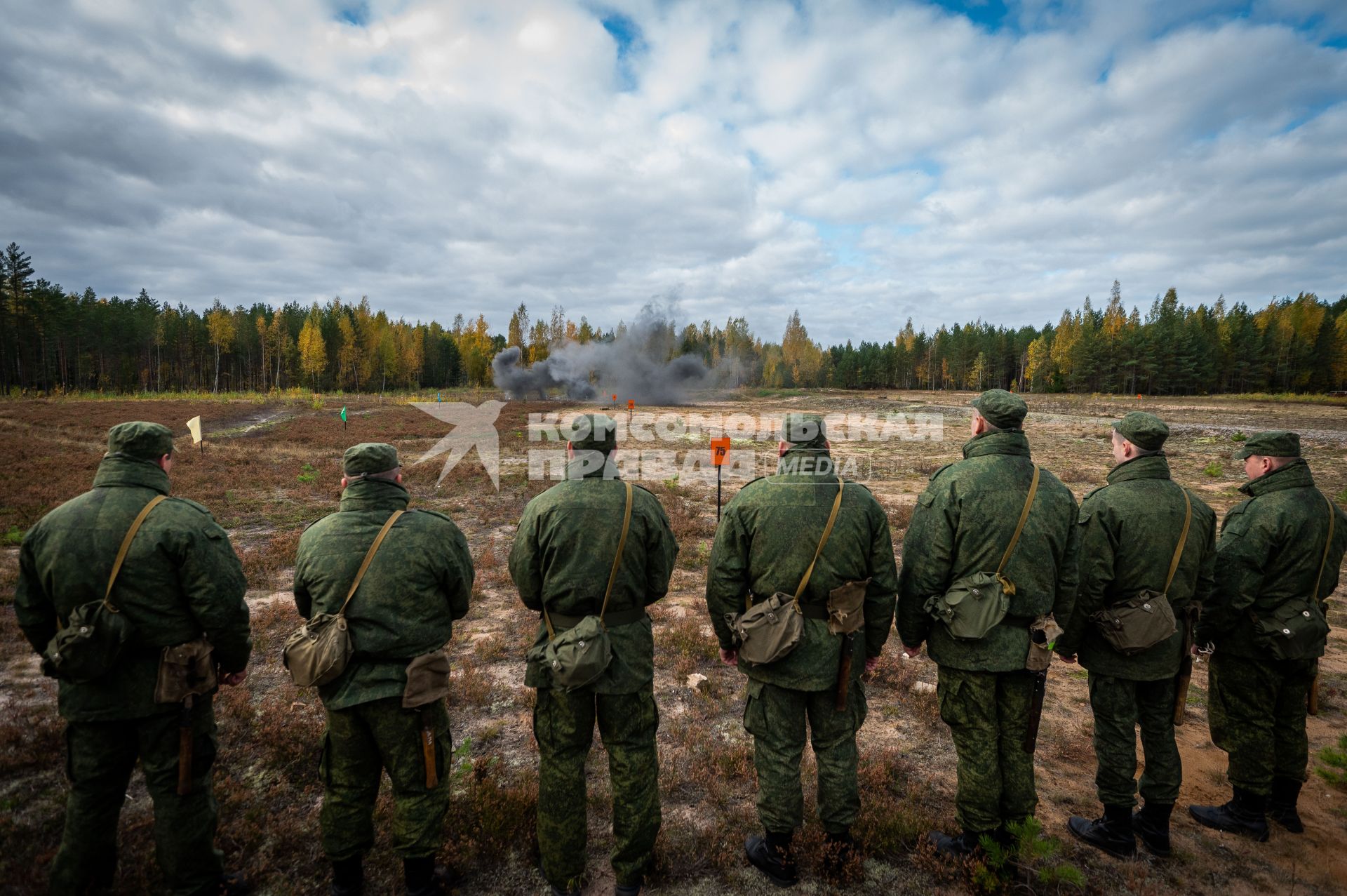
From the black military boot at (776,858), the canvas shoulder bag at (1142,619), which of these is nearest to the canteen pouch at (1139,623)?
the canvas shoulder bag at (1142,619)

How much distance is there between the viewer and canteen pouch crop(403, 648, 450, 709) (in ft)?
10.4

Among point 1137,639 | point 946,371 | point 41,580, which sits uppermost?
point 946,371

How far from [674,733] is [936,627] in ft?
8.74

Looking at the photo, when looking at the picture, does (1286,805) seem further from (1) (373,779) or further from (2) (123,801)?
(2) (123,801)

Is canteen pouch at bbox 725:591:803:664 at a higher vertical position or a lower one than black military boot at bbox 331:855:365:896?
higher

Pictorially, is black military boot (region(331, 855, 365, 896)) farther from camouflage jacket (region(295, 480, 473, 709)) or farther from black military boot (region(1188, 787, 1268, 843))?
black military boot (region(1188, 787, 1268, 843))

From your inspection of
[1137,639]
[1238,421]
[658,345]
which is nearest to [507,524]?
[1137,639]

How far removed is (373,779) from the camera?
333 cm

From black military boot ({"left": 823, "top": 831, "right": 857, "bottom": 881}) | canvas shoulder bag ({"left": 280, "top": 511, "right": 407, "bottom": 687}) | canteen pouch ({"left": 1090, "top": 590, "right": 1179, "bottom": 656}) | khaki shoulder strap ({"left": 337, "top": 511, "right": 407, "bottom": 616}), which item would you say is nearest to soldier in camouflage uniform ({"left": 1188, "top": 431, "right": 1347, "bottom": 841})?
canteen pouch ({"left": 1090, "top": 590, "right": 1179, "bottom": 656})

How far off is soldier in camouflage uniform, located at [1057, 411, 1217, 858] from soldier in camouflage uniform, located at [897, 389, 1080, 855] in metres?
0.41

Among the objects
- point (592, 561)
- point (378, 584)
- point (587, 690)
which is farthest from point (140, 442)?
point (587, 690)

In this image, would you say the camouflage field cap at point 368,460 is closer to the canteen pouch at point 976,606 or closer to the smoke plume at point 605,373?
the canteen pouch at point 976,606

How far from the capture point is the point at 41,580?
3.14 meters

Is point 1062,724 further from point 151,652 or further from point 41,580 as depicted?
point 41,580
